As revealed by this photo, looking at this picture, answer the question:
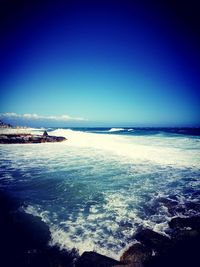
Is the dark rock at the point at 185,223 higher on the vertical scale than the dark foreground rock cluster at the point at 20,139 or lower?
lower

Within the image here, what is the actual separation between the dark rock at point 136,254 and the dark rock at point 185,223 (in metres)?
1.33

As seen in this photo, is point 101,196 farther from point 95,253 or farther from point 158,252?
point 158,252

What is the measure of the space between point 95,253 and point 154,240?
1441 millimetres

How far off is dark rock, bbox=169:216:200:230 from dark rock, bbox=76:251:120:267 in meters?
2.13

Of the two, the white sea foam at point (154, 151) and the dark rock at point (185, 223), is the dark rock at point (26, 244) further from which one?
the white sea foam at point (154, 151)

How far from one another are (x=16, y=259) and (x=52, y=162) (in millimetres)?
9206

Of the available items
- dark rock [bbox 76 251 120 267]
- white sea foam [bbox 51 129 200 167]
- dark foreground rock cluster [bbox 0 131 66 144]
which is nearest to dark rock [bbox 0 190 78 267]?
dark rock [bbox 76 251 120 267]

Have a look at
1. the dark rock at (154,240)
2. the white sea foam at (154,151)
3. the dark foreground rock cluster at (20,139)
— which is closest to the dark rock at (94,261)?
the dark rock at (154,240)

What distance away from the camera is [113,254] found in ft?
14.3

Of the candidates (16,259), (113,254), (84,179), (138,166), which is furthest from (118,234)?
(138,166)

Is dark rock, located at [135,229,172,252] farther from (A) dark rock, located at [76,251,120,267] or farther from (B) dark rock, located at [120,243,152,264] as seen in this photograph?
(A) dark rock, located at [76,251,120,267]

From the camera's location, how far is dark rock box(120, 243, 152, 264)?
4.13 meters

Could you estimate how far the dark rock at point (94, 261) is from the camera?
401 cm

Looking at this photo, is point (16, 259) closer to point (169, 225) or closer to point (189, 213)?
point (169, 225)
